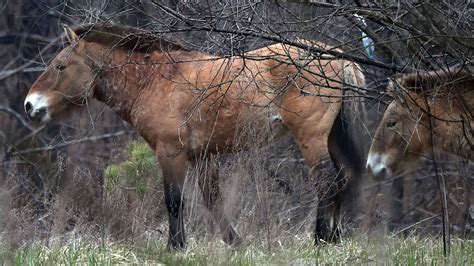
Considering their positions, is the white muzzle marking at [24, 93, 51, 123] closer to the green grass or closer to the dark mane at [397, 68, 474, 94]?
the green grass

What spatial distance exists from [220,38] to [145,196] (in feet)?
8.31

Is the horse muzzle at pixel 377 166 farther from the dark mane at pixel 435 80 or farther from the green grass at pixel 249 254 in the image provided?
the dark mane at pixel 435 80

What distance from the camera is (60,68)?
37.4 feet

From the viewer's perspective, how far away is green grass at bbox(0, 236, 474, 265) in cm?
701

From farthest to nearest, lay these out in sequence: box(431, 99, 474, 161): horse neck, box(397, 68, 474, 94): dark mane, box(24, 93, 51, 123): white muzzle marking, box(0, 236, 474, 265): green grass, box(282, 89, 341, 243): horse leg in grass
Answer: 1. box(24, 93, 51, 123): white muzzle marking
2. box(282, 89, 341, 243): horse leg in grass
3. box(431, 99, 474, 161): horse neck
4. box(397, 68, 474, 94): dark mane
5. box(0, 236, 474, 265): green grass

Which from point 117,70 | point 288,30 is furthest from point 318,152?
point 288,30

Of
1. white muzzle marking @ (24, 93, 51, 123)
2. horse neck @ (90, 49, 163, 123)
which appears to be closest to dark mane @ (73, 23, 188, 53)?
horse neck @ (90, 49, 163, 123)

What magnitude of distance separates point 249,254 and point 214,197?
1.84 m

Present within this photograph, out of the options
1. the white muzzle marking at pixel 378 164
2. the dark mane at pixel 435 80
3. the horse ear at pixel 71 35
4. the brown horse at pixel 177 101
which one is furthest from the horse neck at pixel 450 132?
the horse ear at pixel 71 35

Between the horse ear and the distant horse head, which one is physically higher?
the horse ear

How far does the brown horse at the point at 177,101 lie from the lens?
10484 millimetres

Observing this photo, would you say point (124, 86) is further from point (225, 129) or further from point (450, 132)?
point (450, 132)

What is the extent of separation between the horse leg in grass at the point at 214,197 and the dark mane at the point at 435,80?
1.60m

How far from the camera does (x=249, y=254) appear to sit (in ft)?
26.4
